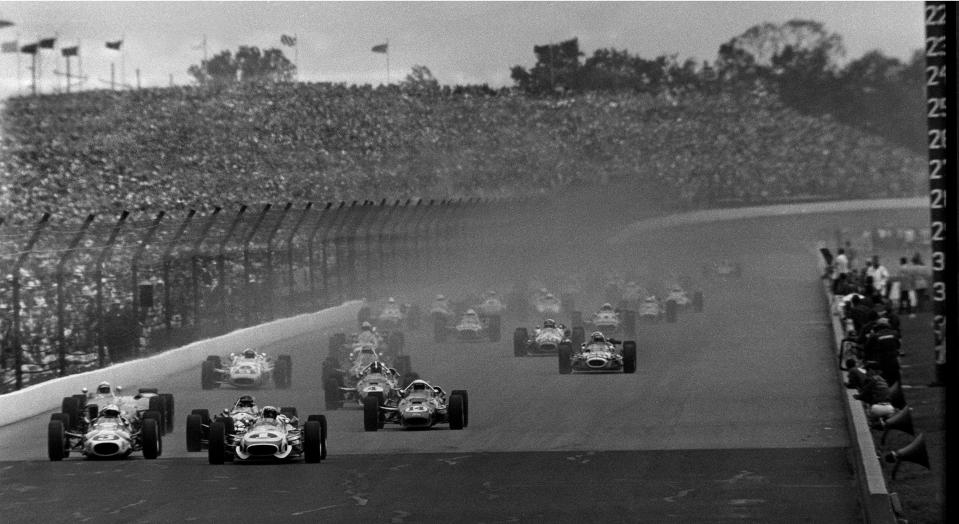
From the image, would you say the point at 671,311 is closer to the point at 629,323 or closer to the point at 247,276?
the point at 629,323

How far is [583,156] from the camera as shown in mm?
100125

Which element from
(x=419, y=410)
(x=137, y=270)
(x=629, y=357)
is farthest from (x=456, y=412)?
(x=137, y=270)

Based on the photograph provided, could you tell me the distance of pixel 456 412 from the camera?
22094mm

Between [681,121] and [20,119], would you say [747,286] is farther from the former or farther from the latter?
[681,121]

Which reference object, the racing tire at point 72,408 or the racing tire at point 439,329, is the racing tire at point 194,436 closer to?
the racing tire at point 72,408

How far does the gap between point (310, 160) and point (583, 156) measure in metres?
20.7

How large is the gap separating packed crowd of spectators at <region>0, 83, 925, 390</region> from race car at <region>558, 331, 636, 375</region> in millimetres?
11035

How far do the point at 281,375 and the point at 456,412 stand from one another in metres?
6.28

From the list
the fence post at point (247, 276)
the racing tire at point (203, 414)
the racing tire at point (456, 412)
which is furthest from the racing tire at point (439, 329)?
the racing tire at point (203, 414)

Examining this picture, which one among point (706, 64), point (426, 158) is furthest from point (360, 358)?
point (706, 64)

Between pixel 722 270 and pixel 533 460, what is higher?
pixel 722 270

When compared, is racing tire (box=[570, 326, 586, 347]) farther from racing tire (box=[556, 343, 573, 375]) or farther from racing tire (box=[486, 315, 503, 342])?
racing tire (box=[486, 315, 503, 342])

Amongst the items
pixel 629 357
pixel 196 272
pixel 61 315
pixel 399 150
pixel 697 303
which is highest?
pixel 399 150

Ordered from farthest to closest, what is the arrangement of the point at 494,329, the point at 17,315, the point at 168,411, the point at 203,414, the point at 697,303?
the point at 697,303
the point at 494,329
the point at 17,315
the point at 168,411
the point at 203,414
